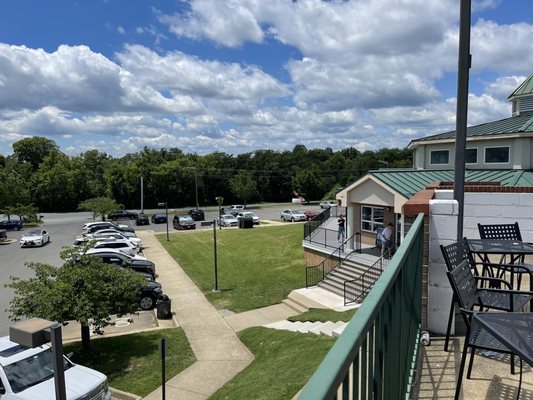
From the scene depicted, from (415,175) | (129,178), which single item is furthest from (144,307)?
(129,178)

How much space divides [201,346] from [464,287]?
1186 cm

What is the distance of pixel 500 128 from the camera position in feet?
76.6

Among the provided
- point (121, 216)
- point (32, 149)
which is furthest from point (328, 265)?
point (32, 149)

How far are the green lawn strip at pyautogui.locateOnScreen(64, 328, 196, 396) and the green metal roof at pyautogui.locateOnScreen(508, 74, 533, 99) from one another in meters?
23.9

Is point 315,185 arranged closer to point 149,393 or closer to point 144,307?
point 144,307

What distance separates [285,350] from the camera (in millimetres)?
11875

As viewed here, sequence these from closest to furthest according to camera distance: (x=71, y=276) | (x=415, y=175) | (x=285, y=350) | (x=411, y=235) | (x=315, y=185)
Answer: (x=411, y=235) < (x=285, y=350) < (x=71, y=276) < (x=415, y=175) < (x=315, y=185)

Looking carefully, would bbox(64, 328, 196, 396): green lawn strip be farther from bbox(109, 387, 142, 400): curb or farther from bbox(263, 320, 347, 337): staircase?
bbox(263, 320, 347, 337): staircase

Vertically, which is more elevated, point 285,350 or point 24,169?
point 24,169

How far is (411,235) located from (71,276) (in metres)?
12.2

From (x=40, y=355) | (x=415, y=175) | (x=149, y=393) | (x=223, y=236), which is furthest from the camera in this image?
(x=223, y=236)

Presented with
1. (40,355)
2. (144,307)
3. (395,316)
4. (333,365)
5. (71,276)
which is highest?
(333,365)

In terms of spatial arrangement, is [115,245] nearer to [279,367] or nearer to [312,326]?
[312,326]

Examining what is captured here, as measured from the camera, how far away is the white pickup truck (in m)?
9.04
